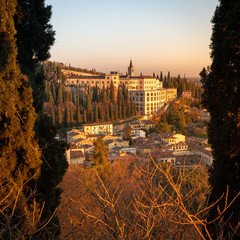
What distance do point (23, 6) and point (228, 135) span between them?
4.00 metres

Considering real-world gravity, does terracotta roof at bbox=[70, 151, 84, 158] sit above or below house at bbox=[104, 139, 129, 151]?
above

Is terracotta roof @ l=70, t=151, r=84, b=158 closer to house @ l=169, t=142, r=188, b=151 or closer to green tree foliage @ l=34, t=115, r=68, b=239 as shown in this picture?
house @ l=169, t=142, r=188, b=151

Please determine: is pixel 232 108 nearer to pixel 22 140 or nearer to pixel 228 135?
pixel 228 135

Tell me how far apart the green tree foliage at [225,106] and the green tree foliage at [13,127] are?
2.83 meters

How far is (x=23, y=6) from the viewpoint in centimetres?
416

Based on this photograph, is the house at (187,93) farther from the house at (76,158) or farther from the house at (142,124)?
the house at (76,158)

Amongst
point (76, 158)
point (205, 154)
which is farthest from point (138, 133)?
point (76, 158)

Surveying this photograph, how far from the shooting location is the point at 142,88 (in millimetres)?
48594

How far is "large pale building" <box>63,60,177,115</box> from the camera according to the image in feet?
144

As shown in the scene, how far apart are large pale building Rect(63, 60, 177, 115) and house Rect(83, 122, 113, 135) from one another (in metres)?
15.2

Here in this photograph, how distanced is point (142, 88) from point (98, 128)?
73.5ft

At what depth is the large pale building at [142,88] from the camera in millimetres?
43969

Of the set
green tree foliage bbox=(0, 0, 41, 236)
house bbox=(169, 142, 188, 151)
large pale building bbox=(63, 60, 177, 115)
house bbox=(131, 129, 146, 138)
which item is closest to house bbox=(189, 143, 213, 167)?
house bbox=(169, 142, 188, 151)

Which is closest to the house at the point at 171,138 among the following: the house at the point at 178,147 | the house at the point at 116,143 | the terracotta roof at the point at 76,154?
the house at the point at 178,147
